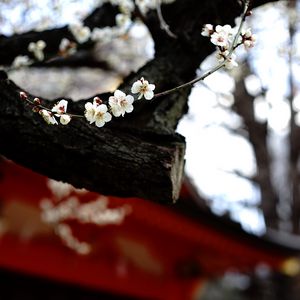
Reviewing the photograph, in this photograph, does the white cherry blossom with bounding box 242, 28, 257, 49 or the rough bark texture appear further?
the rough bark texture

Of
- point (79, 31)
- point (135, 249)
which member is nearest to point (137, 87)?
point (79, 31)

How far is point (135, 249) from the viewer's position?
6.84 meters

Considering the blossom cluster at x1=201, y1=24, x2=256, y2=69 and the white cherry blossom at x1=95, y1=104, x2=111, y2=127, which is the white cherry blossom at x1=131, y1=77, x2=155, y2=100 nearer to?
the white cherry blossom at x1=95, y1=104, x2=111, y2=127

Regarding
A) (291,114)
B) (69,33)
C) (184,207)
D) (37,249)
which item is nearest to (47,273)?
(37,249)

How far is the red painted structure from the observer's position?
215 inches

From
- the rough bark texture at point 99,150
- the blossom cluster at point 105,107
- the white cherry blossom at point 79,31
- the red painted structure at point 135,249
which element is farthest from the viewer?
the red painted structure at point 135,249

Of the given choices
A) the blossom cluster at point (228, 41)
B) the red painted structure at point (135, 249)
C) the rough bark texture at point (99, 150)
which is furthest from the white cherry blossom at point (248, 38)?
the red painted structure at point (135, 249)

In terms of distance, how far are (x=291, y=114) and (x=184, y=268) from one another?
504cm

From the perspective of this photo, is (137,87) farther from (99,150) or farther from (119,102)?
(99,150)

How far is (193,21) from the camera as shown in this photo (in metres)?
2.56

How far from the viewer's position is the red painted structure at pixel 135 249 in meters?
5.47

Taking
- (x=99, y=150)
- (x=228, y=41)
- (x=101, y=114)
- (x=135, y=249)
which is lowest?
(x=135, y=249)

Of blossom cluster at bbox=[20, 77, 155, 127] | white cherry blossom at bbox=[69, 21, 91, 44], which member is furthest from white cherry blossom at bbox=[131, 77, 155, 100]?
white cherry blossom at bbox=[69, 21, 91, 44]

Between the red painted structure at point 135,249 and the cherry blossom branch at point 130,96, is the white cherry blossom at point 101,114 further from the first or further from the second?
the red painted structure at point 135,249
